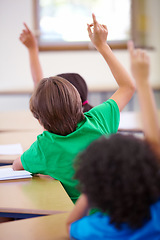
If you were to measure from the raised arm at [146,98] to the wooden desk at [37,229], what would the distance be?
0.44m

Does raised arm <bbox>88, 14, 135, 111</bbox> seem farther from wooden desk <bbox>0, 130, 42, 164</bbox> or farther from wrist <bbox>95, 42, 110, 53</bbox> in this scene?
wooden desk <bbox>0, 130, 42, 164</bbox>

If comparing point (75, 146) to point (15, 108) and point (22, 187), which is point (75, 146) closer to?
point (22, 187)

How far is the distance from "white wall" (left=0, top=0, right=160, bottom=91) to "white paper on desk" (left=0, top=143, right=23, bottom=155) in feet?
10.9

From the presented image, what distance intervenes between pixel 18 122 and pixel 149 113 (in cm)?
252

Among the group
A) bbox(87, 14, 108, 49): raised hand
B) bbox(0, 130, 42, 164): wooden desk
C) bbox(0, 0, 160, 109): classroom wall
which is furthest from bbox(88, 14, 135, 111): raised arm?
bbox(0, 0, 160, 109): classroom wall

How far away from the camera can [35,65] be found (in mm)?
2699

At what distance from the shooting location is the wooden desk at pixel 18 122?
298 cm

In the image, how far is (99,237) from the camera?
0.89m

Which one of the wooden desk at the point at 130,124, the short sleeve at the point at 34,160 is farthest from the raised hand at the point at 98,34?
the wooden desk at the point at 130,124

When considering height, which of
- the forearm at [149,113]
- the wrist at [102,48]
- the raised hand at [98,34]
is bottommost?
the forearm at [149,113]

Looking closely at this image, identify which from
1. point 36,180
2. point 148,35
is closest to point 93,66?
Result: point 148,35

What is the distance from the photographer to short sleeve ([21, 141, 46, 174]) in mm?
1539

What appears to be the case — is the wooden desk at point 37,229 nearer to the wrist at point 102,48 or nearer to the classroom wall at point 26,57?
the wrist at point 102,48

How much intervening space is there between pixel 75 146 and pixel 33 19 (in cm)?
439
